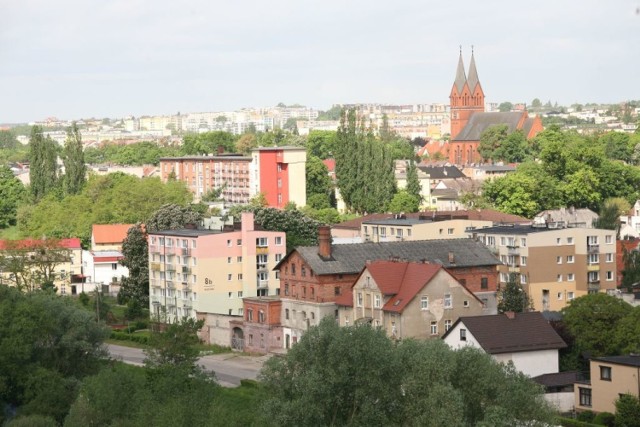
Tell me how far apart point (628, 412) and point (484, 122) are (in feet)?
423

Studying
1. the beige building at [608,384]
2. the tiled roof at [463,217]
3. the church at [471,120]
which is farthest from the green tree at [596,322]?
the church at [471,120]

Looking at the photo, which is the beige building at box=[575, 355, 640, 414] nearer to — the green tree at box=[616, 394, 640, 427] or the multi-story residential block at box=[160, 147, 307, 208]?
the green tree at box=[616, 394, 640, 427]

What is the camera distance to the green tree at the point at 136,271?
A: 78.5m

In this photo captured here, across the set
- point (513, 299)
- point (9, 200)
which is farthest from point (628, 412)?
point (9, 200)

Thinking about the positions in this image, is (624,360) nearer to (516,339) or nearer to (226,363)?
(516,339)

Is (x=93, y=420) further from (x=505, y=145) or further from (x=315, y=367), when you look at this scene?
(x=505, y=145)

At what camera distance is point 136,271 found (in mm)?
79188

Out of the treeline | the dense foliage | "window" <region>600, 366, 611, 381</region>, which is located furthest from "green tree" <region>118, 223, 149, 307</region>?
the dense foliage

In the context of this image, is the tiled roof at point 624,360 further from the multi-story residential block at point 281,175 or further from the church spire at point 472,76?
the church spire at point 472,76

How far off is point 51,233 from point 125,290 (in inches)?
962

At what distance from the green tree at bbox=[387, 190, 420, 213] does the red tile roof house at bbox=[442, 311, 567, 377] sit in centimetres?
5213

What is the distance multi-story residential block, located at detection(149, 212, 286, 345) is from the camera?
72.3 meters

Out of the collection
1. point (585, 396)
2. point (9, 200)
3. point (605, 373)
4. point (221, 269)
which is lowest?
point (585, 396)

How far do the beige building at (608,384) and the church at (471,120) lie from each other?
115732mm
